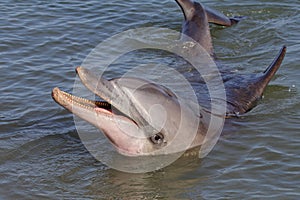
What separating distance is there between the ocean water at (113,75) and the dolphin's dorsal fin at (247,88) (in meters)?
0.15

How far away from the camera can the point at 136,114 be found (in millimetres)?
7297

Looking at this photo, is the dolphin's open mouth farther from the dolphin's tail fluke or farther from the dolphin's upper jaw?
the dolphin's tail fluke

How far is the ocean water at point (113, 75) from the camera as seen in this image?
24.7ft

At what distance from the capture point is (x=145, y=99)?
7324 millimetres

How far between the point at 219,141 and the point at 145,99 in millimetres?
1643

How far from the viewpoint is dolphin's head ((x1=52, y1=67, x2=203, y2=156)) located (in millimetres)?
7027

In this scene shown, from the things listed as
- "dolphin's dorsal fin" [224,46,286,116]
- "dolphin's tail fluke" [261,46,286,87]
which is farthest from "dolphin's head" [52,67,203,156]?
"dolphin's tail fluke" [261,46,286,87]

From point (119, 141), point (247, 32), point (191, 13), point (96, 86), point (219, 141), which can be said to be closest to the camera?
point (96, 86)

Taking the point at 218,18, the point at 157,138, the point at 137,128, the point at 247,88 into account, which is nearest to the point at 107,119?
the point at 137,128

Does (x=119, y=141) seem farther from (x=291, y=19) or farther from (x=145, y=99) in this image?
(x=291, y=19)

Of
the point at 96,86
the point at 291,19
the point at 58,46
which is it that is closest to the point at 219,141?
the point at 96,86

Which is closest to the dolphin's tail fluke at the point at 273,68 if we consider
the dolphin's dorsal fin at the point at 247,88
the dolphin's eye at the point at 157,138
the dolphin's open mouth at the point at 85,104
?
the dolphin's dorsal fin at the point at 247,88

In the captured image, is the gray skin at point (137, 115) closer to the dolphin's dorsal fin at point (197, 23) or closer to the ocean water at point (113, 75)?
the ocean water at point (113, 75)

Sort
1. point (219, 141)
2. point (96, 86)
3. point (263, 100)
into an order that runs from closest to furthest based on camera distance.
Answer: point (96, 86), point (219, 141), point (263, 100)
